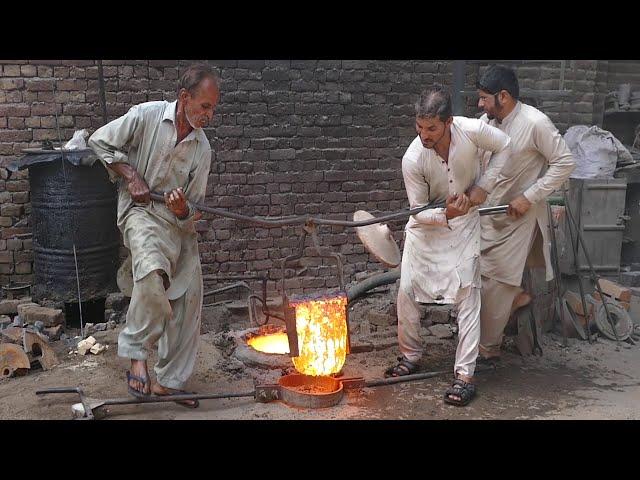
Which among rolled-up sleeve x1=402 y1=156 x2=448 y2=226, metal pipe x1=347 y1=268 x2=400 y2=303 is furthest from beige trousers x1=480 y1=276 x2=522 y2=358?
metal pipe x1=347 y1=268 x2=400 y2=303

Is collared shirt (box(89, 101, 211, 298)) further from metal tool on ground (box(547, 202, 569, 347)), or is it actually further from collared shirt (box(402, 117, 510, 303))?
metal tool on ground (box(547, 202, 569, 347))

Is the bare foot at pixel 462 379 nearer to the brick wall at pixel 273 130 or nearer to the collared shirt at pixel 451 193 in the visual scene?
the collared shirt at pixel 451 193

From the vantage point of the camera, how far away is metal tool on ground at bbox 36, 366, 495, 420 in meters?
4.29

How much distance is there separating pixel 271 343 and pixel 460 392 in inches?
75.1

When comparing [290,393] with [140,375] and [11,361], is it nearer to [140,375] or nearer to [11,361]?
[140,375]

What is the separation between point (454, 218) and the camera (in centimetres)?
473

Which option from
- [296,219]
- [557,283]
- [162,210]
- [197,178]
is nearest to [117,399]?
[162,210]

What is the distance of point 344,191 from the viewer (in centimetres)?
745

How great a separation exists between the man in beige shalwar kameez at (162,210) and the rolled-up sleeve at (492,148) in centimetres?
190

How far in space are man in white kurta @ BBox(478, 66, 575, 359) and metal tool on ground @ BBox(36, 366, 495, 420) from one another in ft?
2.79

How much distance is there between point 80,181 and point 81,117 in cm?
79

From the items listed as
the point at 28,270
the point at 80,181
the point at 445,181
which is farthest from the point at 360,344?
the point at 28,270

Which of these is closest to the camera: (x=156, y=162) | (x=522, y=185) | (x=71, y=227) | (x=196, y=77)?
(x=196, y=77)

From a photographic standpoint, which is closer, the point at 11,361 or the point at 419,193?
the point at 419,193
